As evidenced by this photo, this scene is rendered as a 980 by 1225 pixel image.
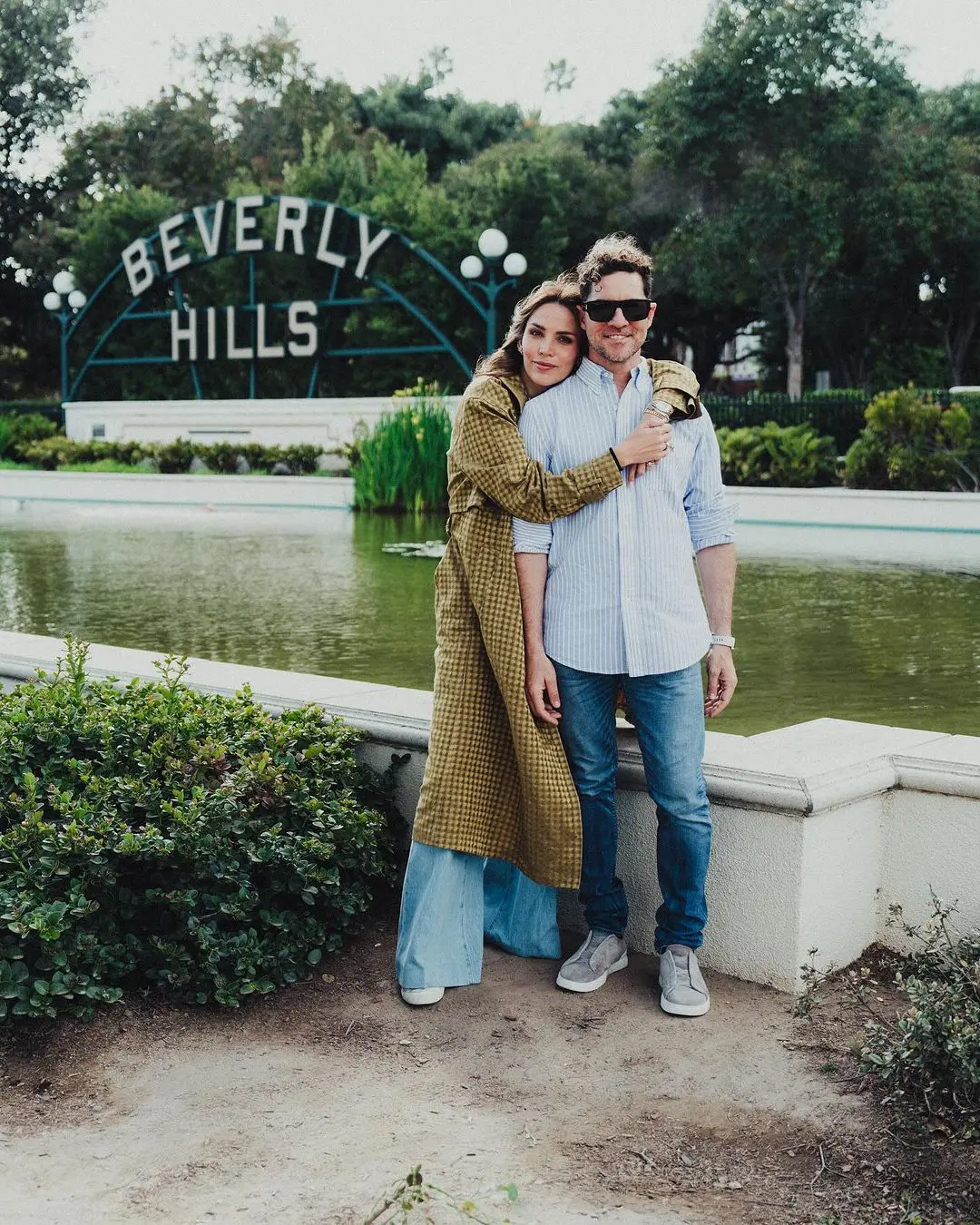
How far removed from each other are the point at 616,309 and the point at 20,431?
23.4 meters

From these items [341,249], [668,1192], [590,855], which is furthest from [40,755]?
[341,249]

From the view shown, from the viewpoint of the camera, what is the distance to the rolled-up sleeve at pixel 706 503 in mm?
3064

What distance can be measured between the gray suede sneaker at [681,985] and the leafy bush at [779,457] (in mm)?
12747

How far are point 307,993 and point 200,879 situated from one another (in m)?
0.36

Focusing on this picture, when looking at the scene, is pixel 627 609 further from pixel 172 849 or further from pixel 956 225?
pixel 956 225

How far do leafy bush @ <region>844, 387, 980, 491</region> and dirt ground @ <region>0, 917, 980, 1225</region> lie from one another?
1187cm

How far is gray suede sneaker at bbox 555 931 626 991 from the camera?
308cm

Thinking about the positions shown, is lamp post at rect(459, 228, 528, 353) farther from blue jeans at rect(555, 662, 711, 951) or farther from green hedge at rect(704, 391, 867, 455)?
blue jeans at rect(555, 662, 711, 951)

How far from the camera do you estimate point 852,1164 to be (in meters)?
2.34

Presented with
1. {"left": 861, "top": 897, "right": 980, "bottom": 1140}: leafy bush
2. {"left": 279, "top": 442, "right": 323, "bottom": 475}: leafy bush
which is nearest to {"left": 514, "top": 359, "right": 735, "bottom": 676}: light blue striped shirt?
{"left": 861, "top": 897, "right": 980, "bottom": 1140}: leafy bush

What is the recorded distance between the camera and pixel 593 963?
10.2 feet

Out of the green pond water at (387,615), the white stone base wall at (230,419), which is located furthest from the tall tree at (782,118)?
the green pond water at (387,615)

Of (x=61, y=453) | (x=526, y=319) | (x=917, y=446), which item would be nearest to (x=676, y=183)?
(x=61, y=453)

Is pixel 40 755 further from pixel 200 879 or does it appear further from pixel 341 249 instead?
pixel 341 249
